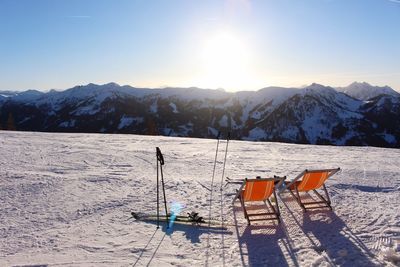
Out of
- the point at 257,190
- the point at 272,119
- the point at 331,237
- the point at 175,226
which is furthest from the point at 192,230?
the point at 272,119

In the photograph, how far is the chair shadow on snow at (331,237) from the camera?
6043 mm

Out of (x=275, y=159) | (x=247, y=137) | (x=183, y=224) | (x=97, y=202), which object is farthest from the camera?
(x=247, y=137)

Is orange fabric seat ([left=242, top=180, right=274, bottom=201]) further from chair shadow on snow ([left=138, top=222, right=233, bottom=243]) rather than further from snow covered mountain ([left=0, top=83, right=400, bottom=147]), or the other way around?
snow covered mountain ([left=0, top=83, right=400, bottom=147])

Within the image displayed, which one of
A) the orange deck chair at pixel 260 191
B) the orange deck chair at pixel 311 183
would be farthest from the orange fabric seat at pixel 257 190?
the orange deck chair at pixel 311 183

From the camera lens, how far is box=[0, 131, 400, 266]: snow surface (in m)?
6.13

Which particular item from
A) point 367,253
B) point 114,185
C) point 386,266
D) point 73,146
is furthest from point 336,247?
point 73,146

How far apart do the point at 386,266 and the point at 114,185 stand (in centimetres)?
Answer: 771

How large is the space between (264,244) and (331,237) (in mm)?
1433

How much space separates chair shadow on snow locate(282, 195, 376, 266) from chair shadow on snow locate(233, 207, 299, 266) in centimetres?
54

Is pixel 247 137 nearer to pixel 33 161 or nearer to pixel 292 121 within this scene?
pixel 292 121

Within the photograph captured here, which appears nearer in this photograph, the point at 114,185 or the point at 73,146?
the point at 114,185

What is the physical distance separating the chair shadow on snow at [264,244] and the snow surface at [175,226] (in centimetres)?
2

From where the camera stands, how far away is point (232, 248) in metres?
6.52

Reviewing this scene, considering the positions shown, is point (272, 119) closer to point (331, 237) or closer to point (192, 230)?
point (331, 237)
